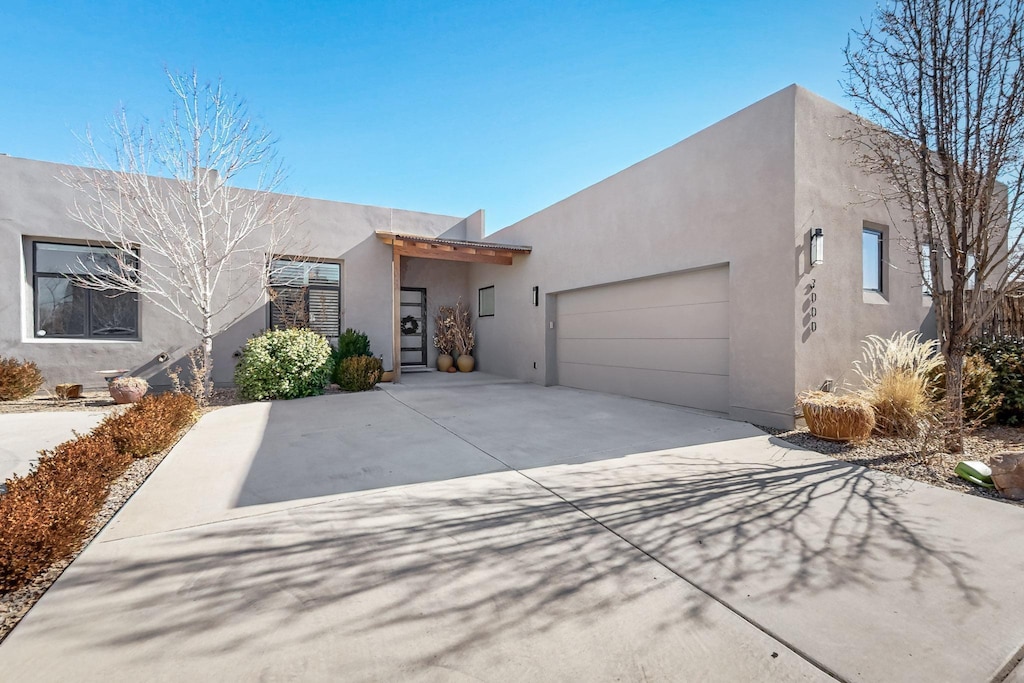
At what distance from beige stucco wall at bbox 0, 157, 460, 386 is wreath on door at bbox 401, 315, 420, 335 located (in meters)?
2.19

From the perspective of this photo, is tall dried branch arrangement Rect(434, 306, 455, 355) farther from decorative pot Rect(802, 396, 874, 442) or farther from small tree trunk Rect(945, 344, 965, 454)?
small tree trunk Rect(945, 344, 965, 454)

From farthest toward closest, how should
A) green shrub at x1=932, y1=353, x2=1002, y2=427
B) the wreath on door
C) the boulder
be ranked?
1. the wreath on door
2. green shrub at x1=932, y1=353, x2=1002, y2=427
3. the boulder

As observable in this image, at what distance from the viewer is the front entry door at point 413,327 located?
1265 centimetres

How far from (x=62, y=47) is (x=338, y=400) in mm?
6500

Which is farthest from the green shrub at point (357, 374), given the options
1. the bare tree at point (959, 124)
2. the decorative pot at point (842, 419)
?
the bare tree at point (959, 124)

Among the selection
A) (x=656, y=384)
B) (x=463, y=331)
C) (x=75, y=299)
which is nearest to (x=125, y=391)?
(x=75, y=299)

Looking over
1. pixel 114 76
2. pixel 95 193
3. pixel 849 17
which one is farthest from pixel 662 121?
pixel 95 193

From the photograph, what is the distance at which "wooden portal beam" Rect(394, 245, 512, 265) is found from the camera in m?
9.64

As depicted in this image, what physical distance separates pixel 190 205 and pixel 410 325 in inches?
227

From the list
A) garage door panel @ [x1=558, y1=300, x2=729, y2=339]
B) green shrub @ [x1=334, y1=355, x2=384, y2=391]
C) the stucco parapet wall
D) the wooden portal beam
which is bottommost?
green shrub @ [x1=334, y1=355, x2=384, y2=391]

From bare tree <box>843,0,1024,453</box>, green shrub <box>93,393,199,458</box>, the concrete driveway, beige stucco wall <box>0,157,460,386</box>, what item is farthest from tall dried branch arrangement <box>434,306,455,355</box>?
bare tree <box>843,0,1024,453</box>

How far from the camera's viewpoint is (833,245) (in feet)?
19.3

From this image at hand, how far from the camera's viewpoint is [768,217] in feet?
18.7

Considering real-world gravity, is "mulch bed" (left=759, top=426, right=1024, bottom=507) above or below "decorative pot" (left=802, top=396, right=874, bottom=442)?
below
